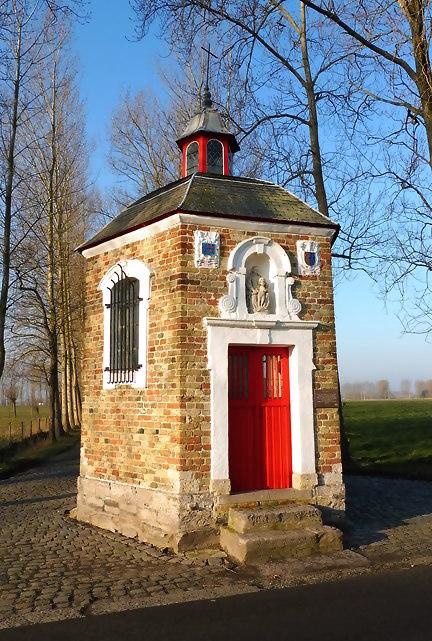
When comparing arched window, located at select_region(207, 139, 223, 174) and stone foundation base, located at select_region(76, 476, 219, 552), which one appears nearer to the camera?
stone foundation base, located at select_region(76, 476, 219, 552)

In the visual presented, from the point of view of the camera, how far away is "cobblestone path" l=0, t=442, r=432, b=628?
6258 mm

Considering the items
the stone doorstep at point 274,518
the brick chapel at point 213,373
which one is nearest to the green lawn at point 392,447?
the brick chapel at point 213,373

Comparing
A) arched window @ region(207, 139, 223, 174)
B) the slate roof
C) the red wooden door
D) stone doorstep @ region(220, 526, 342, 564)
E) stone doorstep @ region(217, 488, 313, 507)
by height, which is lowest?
stone doorstep @ region(220, 526, 342, 564)

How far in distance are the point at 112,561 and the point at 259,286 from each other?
4428 mm

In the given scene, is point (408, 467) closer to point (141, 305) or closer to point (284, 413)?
point (284, 413)

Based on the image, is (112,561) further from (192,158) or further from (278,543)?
(192,158)

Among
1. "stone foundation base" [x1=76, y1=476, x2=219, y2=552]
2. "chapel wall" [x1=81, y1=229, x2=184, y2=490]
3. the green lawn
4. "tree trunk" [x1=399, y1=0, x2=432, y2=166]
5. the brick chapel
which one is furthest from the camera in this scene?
the green lawn

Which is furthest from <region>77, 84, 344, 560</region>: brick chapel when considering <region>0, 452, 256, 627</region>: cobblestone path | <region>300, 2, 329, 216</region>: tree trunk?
<region>300, 2, 329, 216</region>: tree trunk

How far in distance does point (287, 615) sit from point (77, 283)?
75.6ft

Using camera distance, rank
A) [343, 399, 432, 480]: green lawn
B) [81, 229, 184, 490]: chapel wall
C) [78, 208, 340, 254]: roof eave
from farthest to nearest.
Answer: [343, 399, 432, 480]: green lawn, [78, 208, 340, 254]: roof eave, [81, 229, 184, 490]: chapel wall

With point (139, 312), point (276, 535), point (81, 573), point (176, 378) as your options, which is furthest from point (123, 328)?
point (276, 535)

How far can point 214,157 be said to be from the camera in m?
11.0

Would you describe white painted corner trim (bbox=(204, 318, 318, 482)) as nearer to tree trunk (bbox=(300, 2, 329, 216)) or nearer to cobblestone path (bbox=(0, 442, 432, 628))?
cobblestone path (bbox=(0, 442, 432, 628))

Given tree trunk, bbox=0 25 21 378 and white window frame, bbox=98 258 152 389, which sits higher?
tree trunk, bbox=0 25 21 378
